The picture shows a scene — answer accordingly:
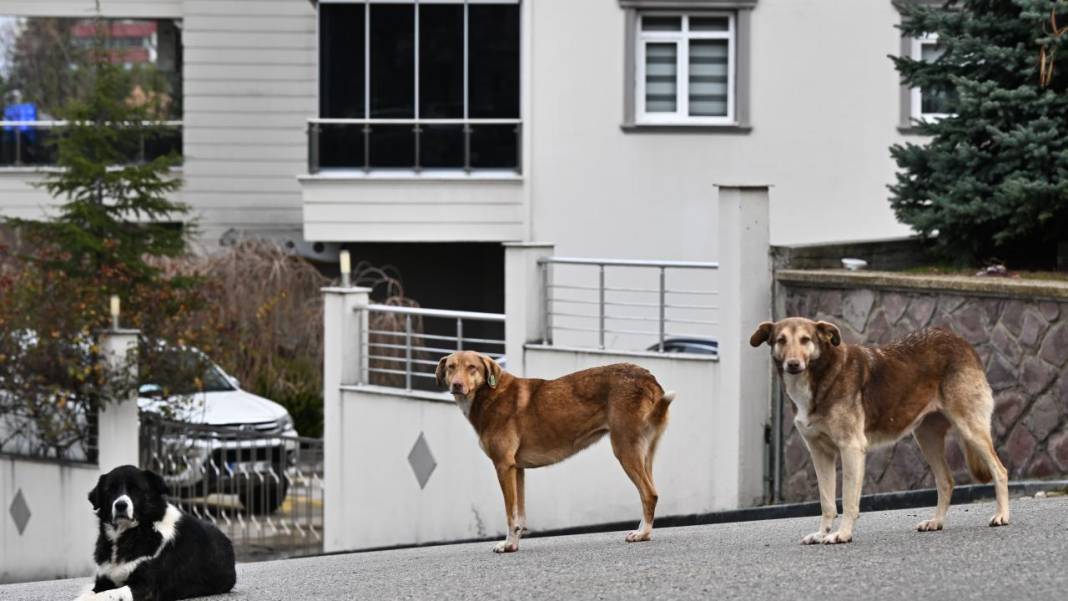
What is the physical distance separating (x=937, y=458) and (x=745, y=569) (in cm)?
198

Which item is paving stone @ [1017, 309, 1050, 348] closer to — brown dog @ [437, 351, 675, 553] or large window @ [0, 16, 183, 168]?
brown dog @ [437, 351, 675, 553]

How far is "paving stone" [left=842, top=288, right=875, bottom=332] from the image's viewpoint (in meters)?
16.4

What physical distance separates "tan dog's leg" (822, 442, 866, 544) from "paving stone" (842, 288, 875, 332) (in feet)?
17.4

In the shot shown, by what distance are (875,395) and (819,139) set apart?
1789 centimetres

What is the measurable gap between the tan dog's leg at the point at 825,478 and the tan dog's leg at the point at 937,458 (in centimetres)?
77

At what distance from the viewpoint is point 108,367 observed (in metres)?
20.0

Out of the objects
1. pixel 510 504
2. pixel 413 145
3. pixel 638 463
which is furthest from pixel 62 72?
pixel 638 463

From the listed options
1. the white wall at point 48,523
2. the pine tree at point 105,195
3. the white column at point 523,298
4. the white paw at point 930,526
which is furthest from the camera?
the pine tree at point 105,195

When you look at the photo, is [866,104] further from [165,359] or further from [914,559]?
[914,559]

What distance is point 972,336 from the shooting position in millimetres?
15500

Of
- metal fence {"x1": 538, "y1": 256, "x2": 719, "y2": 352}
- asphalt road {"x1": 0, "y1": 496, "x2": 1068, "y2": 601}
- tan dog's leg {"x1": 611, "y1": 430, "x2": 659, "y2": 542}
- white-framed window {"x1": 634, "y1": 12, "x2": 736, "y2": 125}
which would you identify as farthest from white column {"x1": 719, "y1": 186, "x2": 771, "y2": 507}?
white-framed window {"x1": 634, "y1": 12, "x2": 736, "y2": 125}

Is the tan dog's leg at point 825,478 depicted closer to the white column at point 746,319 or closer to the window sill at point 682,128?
the white column at point 746,319

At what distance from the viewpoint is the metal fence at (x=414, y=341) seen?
19578 millimetres

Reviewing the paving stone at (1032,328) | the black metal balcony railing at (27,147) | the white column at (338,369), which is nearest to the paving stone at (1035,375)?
the paving stone at (1032,328)
